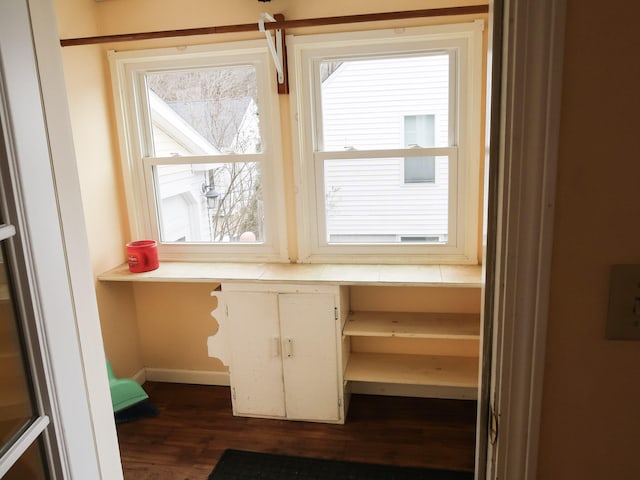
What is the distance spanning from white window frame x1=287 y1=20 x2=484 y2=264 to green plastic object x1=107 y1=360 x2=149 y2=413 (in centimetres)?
120

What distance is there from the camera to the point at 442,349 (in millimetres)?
2867

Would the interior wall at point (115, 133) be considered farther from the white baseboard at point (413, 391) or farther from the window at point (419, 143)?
the white baseboard at point (413, 391)

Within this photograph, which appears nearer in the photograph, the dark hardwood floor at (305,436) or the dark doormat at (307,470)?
the dark doormat at (307,470)

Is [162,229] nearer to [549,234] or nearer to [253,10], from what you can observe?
[253,10]

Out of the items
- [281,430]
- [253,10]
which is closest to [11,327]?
[281,430]

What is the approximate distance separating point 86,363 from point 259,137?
2008mm

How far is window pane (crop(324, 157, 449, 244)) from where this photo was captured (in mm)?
2711

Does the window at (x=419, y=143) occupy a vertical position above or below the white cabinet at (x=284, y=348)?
above

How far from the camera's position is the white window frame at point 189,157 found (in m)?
2.71

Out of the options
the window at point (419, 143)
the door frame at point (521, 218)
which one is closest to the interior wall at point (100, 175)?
the window at point (419, 143)

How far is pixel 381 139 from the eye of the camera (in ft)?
8.82

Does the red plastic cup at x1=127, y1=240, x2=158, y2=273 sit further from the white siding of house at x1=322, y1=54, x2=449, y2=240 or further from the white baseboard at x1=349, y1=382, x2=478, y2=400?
the white baseboard at x1=349, y1=382, x2=478, y2=400

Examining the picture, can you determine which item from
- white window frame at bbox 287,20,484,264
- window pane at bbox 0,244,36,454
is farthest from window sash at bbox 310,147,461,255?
window pane at bbox 0,244,36,454

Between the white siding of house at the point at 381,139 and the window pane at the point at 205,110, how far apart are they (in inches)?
18.3
